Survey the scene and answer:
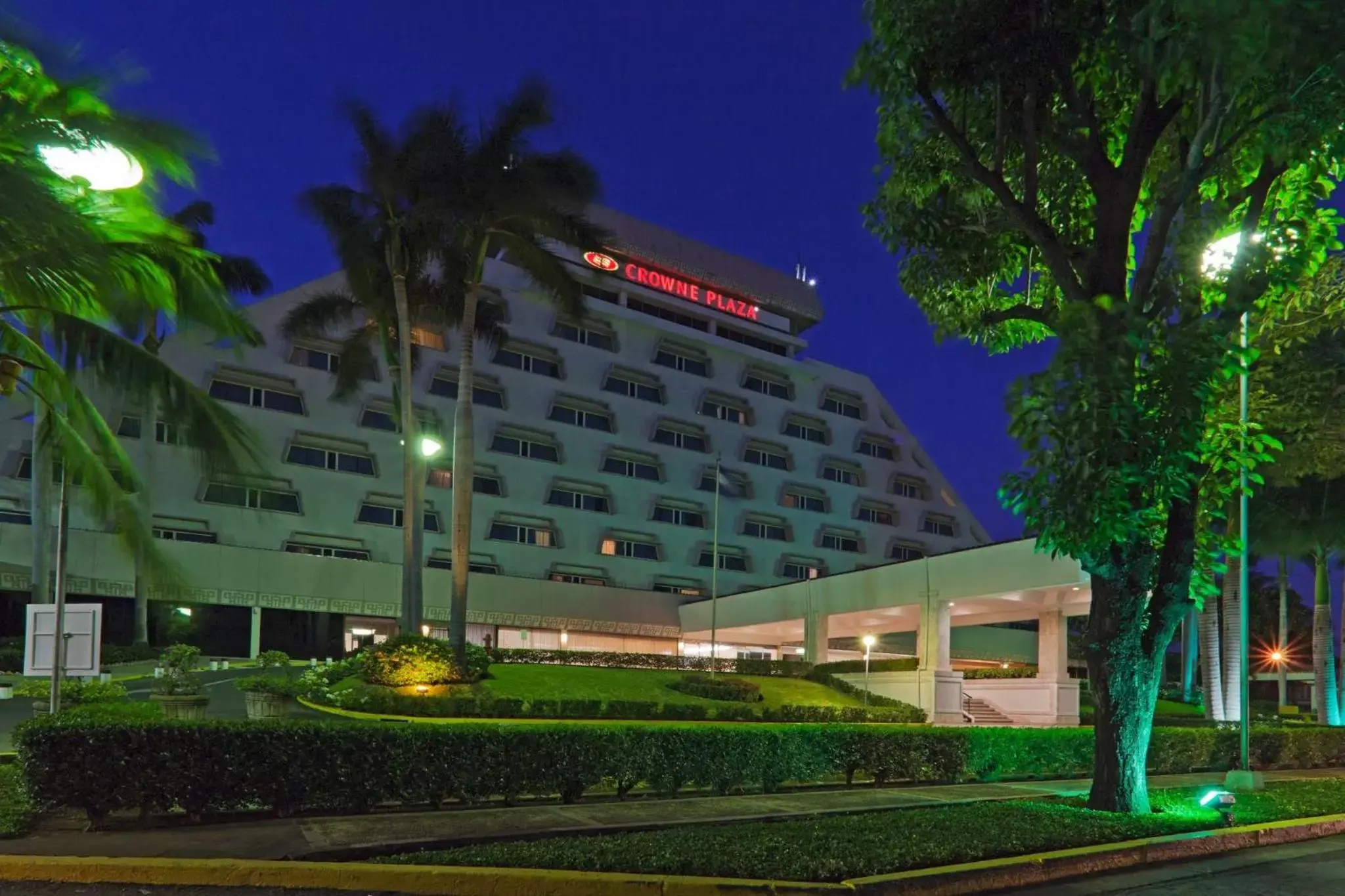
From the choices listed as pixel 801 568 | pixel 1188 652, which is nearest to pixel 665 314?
pixel 801 568

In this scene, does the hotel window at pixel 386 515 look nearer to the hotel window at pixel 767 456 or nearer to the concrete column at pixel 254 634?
the concrete column at pixel 254 634

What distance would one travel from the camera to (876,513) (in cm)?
7038

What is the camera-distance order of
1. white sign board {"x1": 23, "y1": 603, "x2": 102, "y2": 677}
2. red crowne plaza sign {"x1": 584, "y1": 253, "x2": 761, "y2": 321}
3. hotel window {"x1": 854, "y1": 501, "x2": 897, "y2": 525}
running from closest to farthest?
white sign board {"x1": 23, "y1": 603, "x2": 102, "y2": 677} < red crowne plaza sign {"x1": 584, "y1": 253, "x2": 761, "y2": 321} < hotel window {"x1": 854, "y1": 501, "x2": 897, "y2": 525}

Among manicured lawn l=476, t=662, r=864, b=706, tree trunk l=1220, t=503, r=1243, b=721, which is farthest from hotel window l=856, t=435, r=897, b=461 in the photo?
tree trunk l=1220, t=503, r=1243, b=721

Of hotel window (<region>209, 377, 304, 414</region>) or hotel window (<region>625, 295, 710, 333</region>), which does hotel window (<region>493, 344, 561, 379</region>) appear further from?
hotel window (<region>209, 377, 304, 414</region>)

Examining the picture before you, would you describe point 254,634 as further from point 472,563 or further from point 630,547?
point 630,547

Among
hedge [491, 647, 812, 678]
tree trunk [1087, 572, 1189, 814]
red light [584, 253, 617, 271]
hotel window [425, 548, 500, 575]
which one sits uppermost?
red light [584, 253, 617, 271]

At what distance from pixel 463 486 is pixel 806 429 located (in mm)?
43104

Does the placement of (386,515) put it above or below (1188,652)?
above

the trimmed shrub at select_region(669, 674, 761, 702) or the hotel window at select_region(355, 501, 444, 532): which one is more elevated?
the hotel window at select_region(355, 501, 444, 532)

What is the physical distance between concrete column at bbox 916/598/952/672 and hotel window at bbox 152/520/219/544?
30.2 metres

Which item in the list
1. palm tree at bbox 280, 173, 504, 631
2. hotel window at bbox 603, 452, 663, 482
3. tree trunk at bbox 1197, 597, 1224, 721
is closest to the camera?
palm tree at bbox 280, 173, 504, 631

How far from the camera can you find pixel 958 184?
13695 mm

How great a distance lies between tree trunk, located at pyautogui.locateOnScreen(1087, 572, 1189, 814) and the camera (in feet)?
39.4
